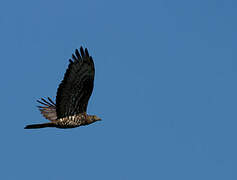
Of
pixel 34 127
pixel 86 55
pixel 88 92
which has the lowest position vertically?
pixel 34 127

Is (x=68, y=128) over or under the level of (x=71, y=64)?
under

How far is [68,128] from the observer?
1692cm

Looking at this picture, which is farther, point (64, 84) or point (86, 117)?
point (86, 117)

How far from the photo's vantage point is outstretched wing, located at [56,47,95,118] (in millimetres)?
15461

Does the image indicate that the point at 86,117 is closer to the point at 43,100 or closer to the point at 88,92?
the point at 88,92

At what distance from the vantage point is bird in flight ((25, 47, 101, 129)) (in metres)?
15.5

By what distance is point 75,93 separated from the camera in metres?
16.0

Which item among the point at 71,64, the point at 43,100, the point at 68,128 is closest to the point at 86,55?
the point at 71,64

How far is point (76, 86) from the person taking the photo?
15.8 metres

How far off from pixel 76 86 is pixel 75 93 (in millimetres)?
291

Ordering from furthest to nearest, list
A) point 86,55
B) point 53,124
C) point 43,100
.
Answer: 1. point 43,100
2. point 53,124
3. point 86,55

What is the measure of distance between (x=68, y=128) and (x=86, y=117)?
76 centimetres

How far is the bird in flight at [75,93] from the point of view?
50.8ft

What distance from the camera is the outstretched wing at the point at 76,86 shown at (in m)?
15.5
